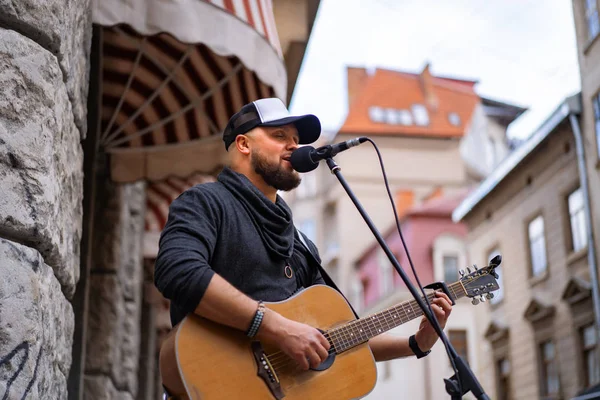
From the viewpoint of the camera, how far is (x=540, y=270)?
60.3 ft

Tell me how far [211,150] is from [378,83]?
32954 millimetres

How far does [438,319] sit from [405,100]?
35.1m

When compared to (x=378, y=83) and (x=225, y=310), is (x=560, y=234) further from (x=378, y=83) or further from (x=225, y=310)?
(x=378, y=83)

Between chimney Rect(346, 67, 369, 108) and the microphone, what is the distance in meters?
35.7

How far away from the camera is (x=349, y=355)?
3.04 m

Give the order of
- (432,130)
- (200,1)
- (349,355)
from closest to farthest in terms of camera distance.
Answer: (349,355), (200,1), (432,130)

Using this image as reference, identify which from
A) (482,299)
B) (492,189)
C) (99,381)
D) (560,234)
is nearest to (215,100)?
(99,381)

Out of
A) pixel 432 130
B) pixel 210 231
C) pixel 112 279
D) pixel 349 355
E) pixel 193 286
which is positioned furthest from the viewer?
pixel 432 130

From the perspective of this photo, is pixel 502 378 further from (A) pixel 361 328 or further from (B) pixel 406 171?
(A) pixel 361 328

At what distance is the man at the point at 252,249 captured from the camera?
8.79 feet

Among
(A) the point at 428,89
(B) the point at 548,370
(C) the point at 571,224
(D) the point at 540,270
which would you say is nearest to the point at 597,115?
(C) the point at 571,224

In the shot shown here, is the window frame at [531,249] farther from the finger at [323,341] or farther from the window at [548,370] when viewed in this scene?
the finger at [323,341]

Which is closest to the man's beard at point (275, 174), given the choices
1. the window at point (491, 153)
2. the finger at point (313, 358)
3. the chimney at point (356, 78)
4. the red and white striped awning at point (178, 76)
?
the finger at point (313, 358)

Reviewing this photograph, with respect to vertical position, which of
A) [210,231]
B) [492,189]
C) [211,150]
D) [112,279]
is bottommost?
[210,231]
